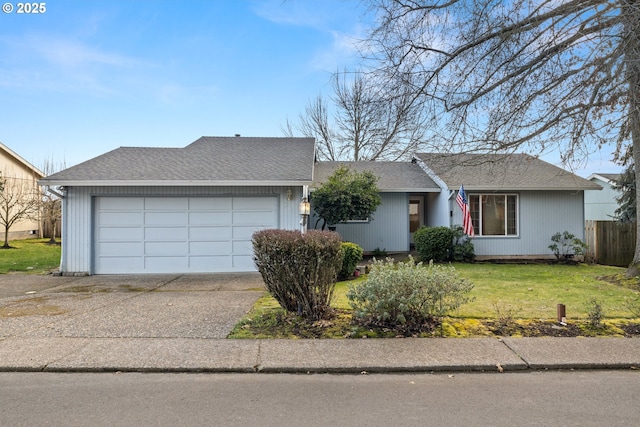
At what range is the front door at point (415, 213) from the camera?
1712 cm

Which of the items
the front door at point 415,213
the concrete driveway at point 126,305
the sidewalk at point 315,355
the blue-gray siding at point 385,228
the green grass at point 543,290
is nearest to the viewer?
the sidewalk at point 315,355

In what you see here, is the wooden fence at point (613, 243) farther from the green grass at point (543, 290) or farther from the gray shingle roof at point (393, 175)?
the gray shingle roof at point (393, 175)

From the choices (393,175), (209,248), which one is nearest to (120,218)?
(209,248)

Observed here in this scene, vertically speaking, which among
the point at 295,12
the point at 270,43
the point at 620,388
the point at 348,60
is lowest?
the point at 620,388

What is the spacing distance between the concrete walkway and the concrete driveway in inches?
1.0

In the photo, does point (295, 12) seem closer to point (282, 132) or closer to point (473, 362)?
point (473, 362)

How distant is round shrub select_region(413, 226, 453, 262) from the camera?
43.5 ft

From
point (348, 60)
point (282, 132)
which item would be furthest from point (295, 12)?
point (282, 132)

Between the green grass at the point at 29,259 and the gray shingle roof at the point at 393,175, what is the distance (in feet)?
30.9

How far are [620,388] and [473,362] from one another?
4.30 feet

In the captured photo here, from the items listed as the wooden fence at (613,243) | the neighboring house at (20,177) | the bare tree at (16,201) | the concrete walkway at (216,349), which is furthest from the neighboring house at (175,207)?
the neighboring house at (20,177)

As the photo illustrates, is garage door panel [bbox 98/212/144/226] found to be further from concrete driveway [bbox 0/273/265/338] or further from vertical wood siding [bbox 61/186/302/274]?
concrete driveway [bbox 0/273/265/338]

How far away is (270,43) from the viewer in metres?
10.8

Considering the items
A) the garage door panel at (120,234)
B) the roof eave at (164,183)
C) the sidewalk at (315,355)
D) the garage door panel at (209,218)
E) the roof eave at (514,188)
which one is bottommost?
the sidewalk at (315,355)
